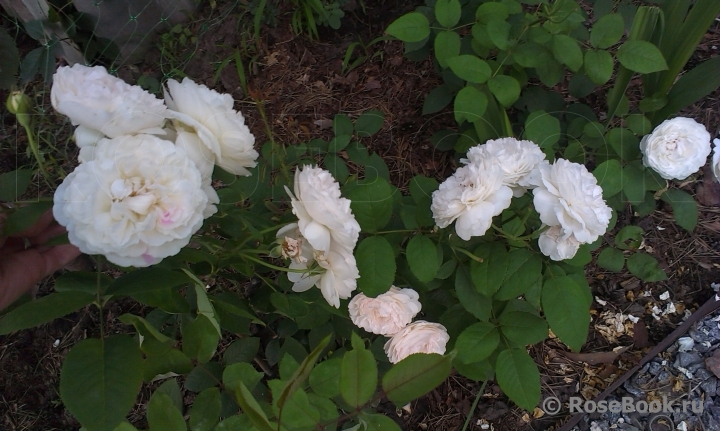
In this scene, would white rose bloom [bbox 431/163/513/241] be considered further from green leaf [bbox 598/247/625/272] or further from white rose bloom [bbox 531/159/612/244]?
green leaf [bbox 598/247/625/272]

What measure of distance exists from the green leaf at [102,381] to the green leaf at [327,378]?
305mm

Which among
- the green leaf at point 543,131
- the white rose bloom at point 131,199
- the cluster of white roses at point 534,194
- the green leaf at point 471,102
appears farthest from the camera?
the green leaf at point 471,102

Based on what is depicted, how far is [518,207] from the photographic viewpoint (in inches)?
38.8

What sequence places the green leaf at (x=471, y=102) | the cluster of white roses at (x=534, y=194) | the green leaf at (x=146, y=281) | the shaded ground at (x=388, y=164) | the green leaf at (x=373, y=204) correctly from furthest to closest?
the shaded ground at (x=388, y=164) → the green leaf at (x=471, y=102) → the green leaf at (x=373, y=204) → the cluster of white roses at (x=534, y=194) → the green leaf at (x=146, y=281)

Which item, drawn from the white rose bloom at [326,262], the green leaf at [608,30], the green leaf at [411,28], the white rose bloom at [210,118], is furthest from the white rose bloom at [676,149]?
the white rose bloom at [210,118]

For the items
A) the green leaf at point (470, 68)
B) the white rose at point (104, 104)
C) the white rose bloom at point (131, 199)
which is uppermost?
the white rose at point (104, 104)

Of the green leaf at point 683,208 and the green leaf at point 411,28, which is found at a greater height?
the green leaf at point 411,28

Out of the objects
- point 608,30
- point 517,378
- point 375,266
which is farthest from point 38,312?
point 608,30

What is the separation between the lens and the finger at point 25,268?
844 millimetres

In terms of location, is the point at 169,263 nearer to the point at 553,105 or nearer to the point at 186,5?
the point at 553,105

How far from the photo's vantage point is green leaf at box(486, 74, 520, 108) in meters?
1.23

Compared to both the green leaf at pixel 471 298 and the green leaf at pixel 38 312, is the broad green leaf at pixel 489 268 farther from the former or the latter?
the green leaf at pixel 38 312

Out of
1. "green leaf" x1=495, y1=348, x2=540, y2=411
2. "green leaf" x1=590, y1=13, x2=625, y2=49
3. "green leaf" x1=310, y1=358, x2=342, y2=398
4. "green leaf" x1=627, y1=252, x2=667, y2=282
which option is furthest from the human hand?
"green leaf" x1=627, y1=252, x2=667, y2=282

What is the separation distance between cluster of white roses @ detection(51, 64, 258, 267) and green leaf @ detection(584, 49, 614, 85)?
3.03 ft
